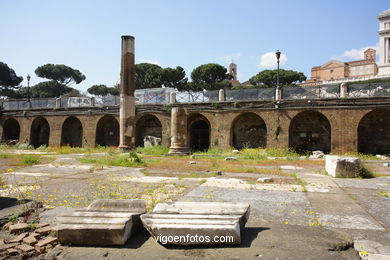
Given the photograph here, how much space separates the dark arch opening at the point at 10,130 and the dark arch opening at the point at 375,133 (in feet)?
102

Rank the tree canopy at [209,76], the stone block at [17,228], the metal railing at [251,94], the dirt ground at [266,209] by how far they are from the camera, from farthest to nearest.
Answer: the tree canopy at [209,76], the metal railing at [251,94], the stone block at [17,228], the dirt ground at [266,209]

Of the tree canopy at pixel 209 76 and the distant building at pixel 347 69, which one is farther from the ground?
the distant building at pixel 347 69

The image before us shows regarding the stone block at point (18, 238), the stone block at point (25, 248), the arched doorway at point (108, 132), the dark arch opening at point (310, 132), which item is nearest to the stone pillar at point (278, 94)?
the dark arch opening at point (310, 132)

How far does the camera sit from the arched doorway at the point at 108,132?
2583 centimetres

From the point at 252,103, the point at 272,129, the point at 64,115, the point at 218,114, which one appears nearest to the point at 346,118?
the point at 272,129

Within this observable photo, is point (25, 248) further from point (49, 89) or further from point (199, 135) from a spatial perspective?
point (49, 89)

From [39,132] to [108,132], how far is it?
8.31m

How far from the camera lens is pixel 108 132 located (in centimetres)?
2631

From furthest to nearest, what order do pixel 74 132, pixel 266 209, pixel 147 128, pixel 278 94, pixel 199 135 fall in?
pixel 74 132 → pixel 147 128 → pixel 199 135 → pixel 278 94 → pixel 266 209

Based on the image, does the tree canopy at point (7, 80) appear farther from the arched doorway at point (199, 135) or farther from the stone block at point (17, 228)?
the stone block at point (17, 228)

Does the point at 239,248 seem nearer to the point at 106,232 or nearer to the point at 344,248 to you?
the point at 344,248

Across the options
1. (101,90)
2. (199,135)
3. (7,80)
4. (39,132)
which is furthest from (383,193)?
(101,90)

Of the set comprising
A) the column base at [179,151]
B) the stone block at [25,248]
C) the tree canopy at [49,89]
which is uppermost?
the tree canopy at [49,89]

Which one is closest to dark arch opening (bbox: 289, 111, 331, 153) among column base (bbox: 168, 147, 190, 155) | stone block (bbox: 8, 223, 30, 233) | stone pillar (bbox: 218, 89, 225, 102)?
stone pillar (bbox: 218, 89, 225, 102)
